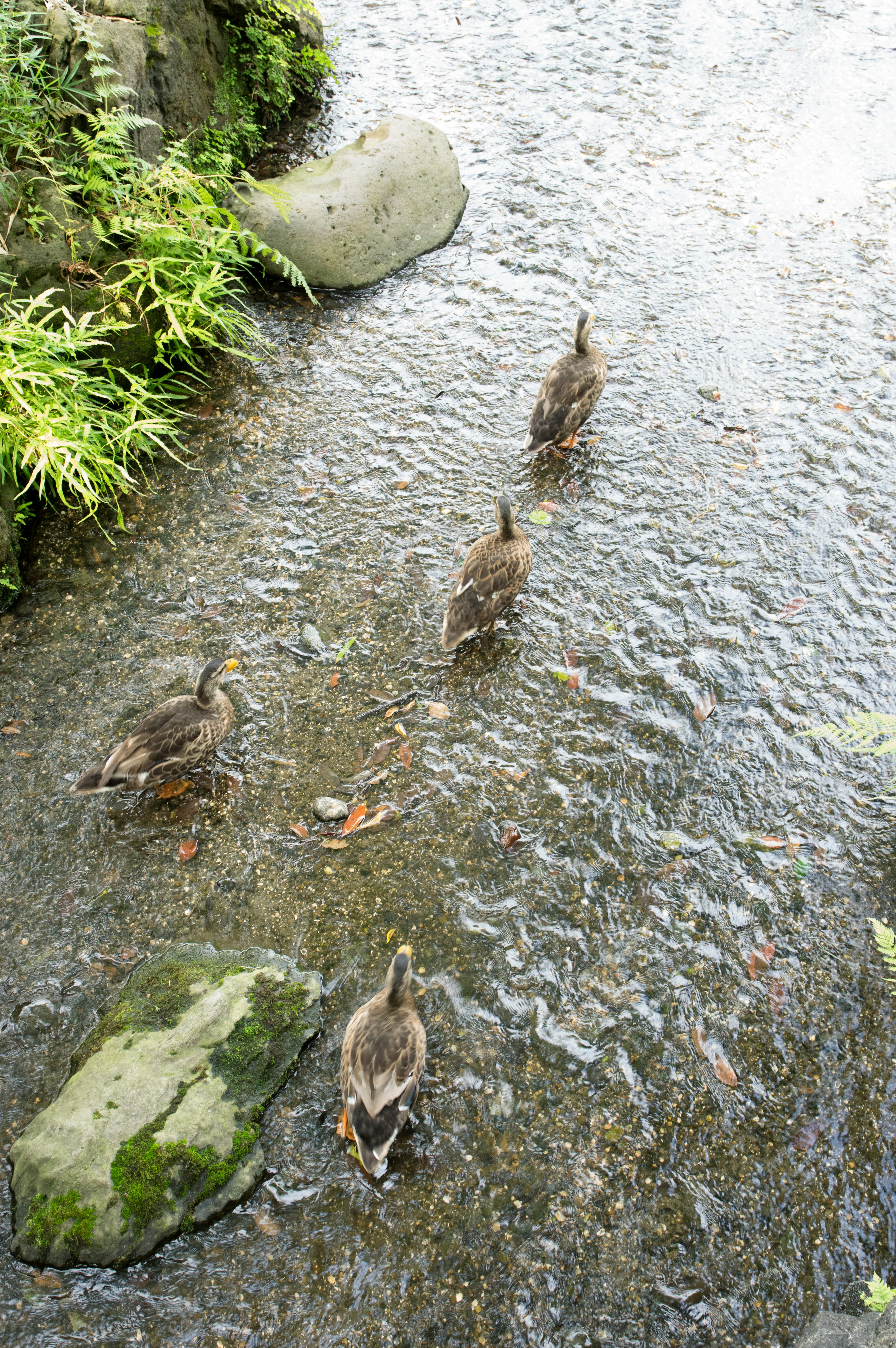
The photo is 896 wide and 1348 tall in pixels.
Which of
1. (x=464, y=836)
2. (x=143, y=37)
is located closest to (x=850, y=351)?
(x=464, y=836)

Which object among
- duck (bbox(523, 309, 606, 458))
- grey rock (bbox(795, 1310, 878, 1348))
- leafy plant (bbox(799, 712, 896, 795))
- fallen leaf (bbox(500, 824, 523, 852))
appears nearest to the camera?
grey rock (bbox(795, 1310, 878, 1348))

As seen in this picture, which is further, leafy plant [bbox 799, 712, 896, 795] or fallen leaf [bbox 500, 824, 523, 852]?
fallen leaf [bbox 500, 824, 523, 852]

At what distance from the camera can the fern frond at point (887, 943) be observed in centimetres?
345

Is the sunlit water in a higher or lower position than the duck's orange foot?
higher

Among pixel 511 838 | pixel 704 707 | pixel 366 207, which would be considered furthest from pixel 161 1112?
pixel 366 207

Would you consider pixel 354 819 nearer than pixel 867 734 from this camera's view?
No

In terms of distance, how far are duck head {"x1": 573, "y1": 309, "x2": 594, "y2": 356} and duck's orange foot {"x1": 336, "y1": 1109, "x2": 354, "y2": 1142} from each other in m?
5.29

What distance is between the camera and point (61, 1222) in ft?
9.74

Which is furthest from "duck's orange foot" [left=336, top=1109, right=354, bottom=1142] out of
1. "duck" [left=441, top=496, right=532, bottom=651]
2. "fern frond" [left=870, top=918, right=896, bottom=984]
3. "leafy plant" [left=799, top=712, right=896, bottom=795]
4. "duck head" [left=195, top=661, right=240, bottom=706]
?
"leafy plant" [left=799, top=712, right=896, bottom=795]

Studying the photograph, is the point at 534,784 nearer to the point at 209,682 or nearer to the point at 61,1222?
the point at 209,682

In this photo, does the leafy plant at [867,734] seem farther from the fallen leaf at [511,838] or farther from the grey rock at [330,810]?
the grey rock at [330,810]

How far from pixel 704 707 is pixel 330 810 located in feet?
7.29

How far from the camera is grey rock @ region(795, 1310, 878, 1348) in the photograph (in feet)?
8.66

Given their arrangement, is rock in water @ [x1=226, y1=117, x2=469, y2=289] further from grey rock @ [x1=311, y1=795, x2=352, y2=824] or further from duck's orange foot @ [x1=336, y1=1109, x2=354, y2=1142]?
duck's orange foot @ [x1=336, y1=1109, x2=354, y2=1142]
